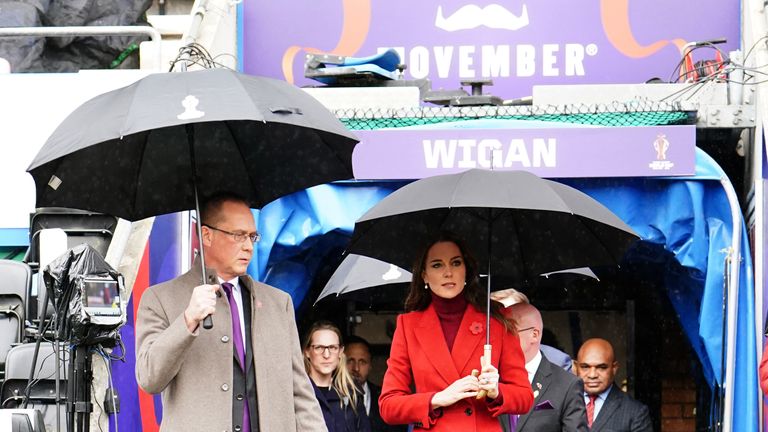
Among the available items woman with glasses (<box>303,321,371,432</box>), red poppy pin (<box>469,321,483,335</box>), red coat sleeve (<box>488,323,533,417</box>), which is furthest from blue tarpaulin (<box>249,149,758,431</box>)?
red poppy pin (<box>469,321,483,335</box>)

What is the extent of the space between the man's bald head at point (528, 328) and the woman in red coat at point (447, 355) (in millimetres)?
1537

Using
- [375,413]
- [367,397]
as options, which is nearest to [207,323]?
[367,397]

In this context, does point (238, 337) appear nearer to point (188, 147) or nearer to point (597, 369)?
point (188, 147)

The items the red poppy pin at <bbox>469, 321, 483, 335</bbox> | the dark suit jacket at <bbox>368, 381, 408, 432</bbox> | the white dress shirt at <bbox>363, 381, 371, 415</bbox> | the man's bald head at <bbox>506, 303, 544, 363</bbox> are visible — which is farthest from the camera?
the dark suit jacket at <bbox>368, 381, 408, 432</bbox>

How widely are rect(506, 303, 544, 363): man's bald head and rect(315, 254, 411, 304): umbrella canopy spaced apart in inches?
43.4

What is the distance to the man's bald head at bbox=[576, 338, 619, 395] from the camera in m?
9.24

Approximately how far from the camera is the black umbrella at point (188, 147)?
5277 mm

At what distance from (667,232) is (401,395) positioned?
3657 millimetres

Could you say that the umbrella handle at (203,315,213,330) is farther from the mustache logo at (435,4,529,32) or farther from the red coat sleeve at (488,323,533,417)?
the mustache logo at (435,4,529,32)

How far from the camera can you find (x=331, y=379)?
899 centimetres

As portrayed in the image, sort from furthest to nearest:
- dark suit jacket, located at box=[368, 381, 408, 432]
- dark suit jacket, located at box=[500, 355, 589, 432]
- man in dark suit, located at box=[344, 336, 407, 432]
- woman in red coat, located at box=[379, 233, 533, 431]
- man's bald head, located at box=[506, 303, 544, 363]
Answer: dark suit jacket, located at box=[368, 381, 408, 432]
man in dark suit, located at box=[344, 336, 407, 432]
man's bald head, located at box=[506, 303, 544, 363]
dark suit jacket, located at box=[500, 355, 589, 432]
woman in red coat, located at box=[379, 233, 533, 431]

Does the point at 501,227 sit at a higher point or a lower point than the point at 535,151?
lower

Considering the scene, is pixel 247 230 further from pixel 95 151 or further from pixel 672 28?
pixel 672 28

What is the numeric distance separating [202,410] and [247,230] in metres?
0.68
